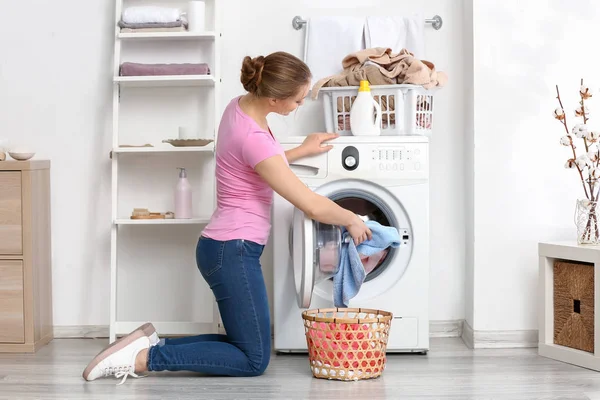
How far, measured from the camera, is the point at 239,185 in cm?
269

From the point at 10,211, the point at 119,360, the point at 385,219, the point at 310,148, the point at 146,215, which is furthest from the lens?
the point at 146,215

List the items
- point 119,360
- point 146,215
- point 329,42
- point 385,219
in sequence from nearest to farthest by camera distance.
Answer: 1. point 119,360
2. point 385,219
3. point 146,215
4. point 329,42

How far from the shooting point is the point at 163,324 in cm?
343

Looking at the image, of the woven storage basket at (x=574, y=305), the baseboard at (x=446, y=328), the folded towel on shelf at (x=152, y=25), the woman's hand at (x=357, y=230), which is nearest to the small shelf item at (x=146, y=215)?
the folded towel on shelf at (x=152, y=25)

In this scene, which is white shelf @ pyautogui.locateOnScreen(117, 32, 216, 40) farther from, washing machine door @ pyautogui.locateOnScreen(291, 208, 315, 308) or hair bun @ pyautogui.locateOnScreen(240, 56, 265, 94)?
washing machine door @ pyautogui.locateOnScreen(291, 208, 315, 308)

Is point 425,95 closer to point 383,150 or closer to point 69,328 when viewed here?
point 383,150

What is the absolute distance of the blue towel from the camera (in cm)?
270

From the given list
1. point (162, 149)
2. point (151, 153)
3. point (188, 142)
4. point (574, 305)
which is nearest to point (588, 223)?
point (574, 305)

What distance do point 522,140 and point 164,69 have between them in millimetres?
1506

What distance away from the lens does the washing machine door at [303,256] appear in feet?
8.48

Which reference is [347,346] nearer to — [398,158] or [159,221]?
[398,158]

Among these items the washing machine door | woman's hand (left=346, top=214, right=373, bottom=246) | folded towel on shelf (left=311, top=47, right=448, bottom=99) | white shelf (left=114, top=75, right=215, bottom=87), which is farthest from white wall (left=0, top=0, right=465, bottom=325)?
woman's hand (left=346, top=214, right=373, bottom=246)

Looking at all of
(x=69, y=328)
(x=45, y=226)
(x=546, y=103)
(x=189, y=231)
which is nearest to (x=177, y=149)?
(x=189, y=231)

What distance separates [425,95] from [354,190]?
488 millimetres
